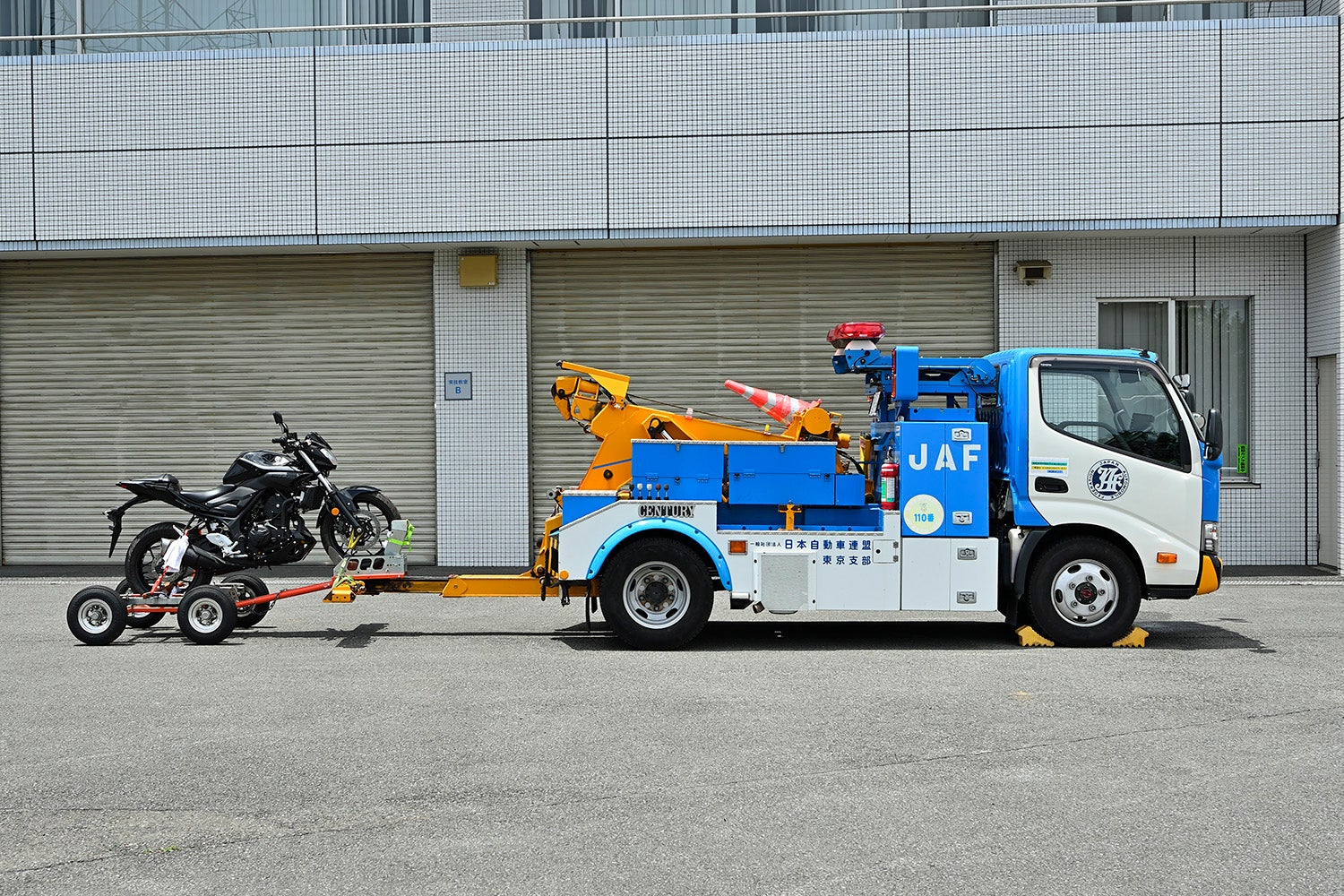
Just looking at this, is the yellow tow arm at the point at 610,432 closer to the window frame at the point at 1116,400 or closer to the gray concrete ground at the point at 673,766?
the gray concrete ground at the point at 673,766

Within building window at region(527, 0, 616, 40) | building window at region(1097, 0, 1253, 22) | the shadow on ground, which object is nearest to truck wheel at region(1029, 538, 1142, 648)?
the shadow on ground

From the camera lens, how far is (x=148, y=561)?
11.1 m

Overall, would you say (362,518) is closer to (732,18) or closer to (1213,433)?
(1213,433)

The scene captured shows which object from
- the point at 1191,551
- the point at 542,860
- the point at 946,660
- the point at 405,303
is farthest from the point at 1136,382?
the point at 405,303

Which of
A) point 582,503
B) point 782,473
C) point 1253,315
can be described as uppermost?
point 1253,315

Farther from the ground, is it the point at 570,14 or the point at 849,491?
the point at 570,14

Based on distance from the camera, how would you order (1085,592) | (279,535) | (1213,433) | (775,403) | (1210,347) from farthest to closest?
(1210,347) < (279,535) < (775,403) < (1085,592) < (1213,433)

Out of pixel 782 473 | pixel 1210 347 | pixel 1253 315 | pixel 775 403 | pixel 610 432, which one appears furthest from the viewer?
pixel 1210 347

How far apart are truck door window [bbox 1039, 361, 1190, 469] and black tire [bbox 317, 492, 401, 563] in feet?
18.0

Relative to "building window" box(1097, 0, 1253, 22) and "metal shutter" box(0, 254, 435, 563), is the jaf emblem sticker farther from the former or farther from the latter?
"metal shutter" box(0, 254, 435, 563)

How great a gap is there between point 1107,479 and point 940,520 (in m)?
1.31

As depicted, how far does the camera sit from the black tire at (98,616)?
33.7ft

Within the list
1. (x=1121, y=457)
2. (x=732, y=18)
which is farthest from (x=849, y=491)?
(x=732, y=18)

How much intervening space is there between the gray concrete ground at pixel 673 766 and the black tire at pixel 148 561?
→ 31.2 inches
